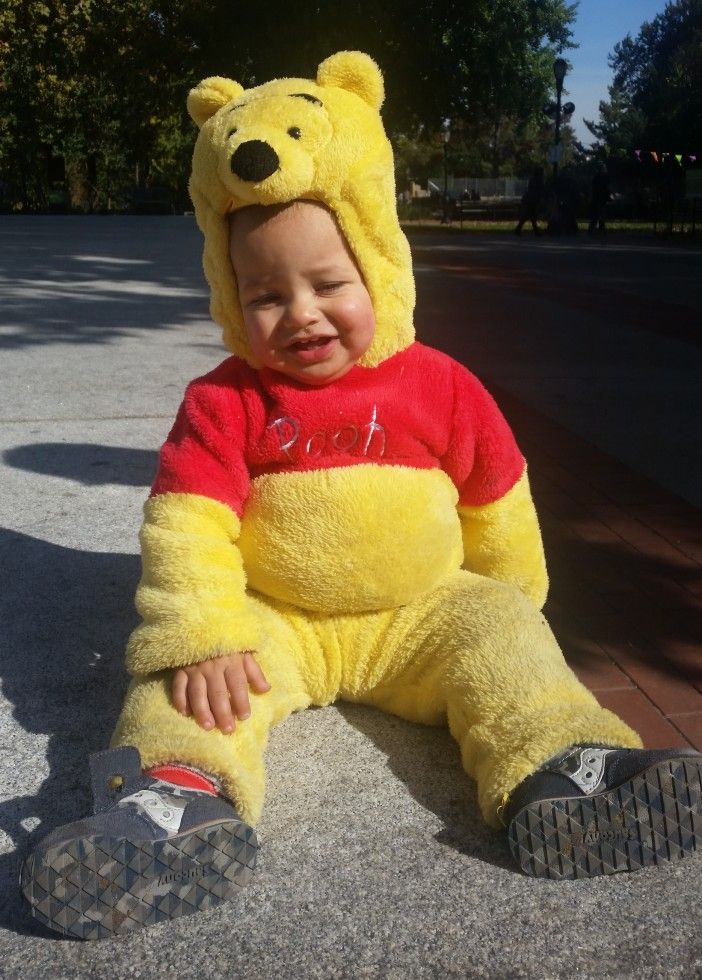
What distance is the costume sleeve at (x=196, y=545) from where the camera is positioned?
2.11m

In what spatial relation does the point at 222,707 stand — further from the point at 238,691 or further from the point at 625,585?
the point at 625,585

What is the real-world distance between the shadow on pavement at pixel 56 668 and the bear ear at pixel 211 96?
1333 mm

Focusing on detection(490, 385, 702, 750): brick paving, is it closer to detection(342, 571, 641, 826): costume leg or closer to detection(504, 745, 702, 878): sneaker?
detection(342, 571, 641, 826): costume leg

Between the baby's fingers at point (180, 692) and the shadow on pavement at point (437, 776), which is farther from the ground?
the baby's fingers at point (180, 692)

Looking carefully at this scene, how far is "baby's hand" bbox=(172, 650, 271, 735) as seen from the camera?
6.70ft

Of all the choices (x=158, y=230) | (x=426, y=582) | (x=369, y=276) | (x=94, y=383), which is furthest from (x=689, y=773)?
(x=158, y=230)

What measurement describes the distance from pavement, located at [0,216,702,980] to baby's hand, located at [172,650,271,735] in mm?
210

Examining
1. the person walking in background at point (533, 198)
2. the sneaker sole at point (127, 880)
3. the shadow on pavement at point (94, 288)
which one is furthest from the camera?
the person walking in background at point (533, 198)

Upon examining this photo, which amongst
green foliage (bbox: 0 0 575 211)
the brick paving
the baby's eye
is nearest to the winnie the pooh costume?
the baby's eye

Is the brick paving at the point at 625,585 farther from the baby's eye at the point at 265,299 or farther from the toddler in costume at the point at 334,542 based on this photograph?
the baby's eye at the point at 265,299

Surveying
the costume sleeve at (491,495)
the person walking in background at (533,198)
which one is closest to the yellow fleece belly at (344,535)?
the costume sleeve at (491,495)

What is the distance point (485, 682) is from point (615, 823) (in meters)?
0.42

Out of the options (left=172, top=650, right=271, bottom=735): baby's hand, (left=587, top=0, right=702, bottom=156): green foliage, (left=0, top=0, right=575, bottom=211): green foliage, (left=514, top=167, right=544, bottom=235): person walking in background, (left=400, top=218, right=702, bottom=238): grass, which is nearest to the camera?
(left=172, top=650, right=271, bottom=735): baby's hand

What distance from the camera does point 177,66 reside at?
32250mm
